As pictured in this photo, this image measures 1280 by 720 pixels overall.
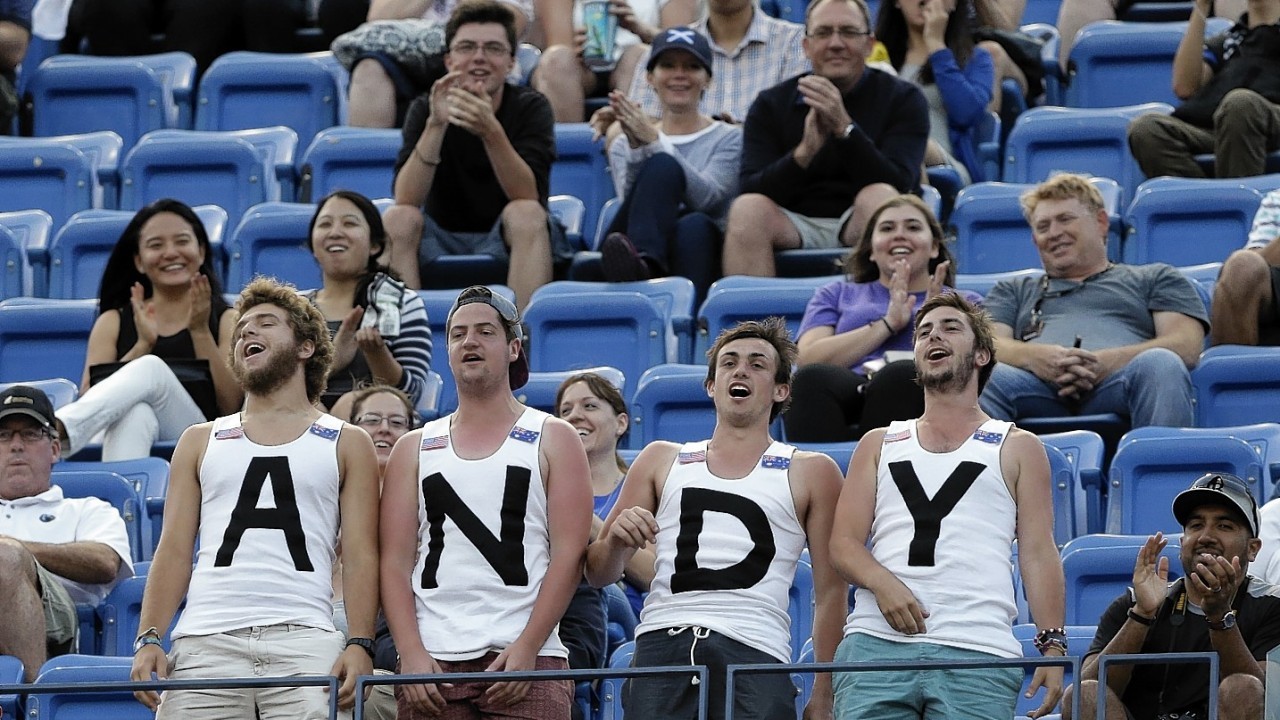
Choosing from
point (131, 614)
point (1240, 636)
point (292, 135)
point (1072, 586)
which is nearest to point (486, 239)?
point (292, 135)

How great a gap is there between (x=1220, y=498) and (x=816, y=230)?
2842mm

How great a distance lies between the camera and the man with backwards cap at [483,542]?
4.83m

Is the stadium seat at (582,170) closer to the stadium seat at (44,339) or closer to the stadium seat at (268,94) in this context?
the stadium seat at (268,94)

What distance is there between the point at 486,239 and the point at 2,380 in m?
1.73

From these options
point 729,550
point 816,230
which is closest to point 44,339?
point 816,230

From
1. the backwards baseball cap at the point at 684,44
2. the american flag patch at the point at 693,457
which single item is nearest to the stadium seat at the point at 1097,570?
the american flag patch at the point at 693,457

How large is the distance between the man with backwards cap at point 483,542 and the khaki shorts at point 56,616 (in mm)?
1210

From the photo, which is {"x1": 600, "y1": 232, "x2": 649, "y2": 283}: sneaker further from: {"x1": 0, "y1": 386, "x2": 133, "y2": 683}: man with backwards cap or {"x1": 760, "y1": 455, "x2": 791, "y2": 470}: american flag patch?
{"x1": 760, "y1": 455, "x2": 791, "y2": 470}: american flag patch

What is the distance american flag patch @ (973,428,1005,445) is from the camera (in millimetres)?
4992

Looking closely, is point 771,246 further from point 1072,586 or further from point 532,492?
point 532,492

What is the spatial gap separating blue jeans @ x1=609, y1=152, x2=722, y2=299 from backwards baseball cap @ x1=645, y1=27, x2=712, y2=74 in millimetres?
445

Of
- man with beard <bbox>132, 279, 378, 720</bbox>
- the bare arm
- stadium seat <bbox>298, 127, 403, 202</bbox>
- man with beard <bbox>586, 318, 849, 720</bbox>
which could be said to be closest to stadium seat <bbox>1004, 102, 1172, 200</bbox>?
stadium seat <bbox>298, 127, 403, 202</bbox>

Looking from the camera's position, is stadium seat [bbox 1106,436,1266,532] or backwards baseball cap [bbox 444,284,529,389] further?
stadium seat [bbox 1106,436,1266,532]

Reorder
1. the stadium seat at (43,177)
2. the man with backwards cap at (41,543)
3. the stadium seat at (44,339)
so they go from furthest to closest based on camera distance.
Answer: the stadium seat at (43,177), the stadium seat at (44,339), the man with backwards cap at (41,543)
